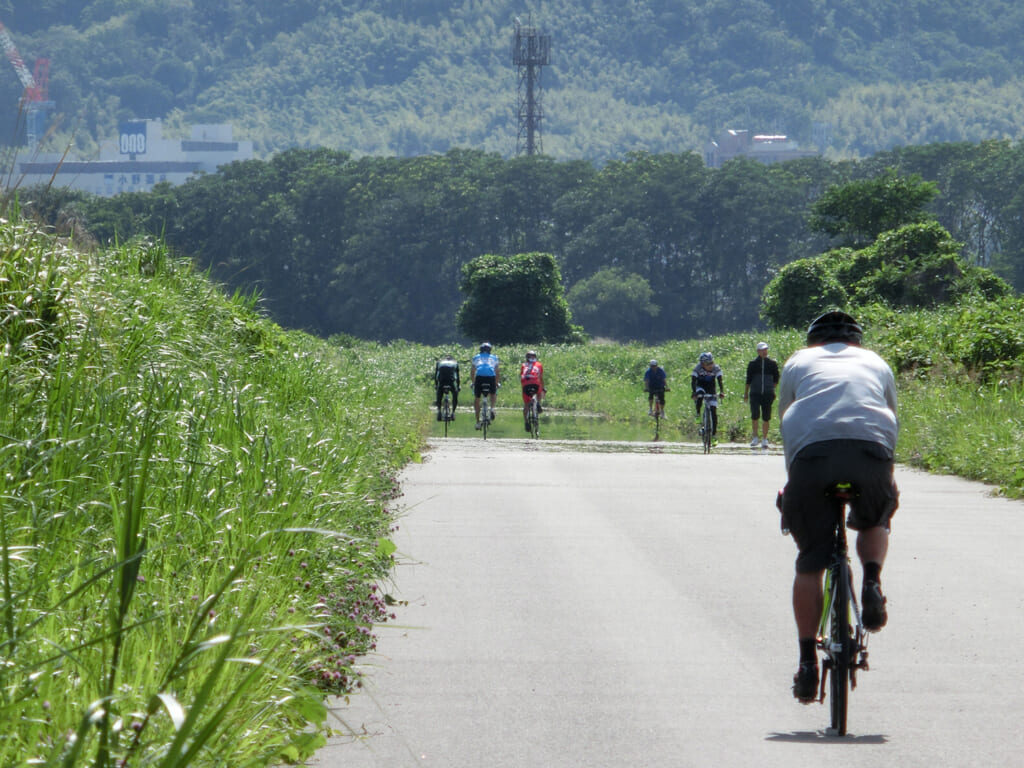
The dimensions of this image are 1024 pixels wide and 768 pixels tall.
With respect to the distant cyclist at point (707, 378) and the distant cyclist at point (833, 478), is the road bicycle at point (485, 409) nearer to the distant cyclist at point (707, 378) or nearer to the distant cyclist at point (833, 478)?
the distant cyclist at point (707, 378)

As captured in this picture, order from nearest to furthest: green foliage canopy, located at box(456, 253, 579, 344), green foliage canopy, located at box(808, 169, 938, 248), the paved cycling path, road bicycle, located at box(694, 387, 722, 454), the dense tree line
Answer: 1. the paved cycling path
2. road bicycle, located at box(694, 387, 722, 454)
3. green foliage canopy, located at box(808, 169, 938, 248)
4. green foliage canopy, located at box(456, 253, 579, 344)
5. the dense tree line

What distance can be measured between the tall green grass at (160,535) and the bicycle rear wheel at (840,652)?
193 cm

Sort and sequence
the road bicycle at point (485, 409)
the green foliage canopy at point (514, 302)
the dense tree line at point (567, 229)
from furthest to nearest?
the dense tree line at point (567, 229), the green foliage canopy at point (514, 302), the road bicycle at point (485, 409)

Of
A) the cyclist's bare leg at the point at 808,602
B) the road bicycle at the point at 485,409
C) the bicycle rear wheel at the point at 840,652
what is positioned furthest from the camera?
the road bicycle at the point at 485,409

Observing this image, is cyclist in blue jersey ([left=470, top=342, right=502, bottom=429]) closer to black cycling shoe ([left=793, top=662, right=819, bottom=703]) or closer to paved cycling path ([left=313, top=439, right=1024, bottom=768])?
paved cycling path ([left=313, top=439, right=1024, bottom=768])

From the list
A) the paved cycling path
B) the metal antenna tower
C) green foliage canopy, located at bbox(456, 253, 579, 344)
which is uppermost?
the metal antenna tower

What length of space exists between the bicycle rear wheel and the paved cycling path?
0.12 metres

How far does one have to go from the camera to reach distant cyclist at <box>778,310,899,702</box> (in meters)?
5.79

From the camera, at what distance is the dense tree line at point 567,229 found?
4353 inches

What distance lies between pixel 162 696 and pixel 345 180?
4516 inches

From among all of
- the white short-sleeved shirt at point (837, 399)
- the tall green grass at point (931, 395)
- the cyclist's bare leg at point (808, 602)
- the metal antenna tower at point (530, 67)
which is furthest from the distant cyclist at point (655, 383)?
the metal antenna tower at point (530, 67)

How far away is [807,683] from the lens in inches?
224

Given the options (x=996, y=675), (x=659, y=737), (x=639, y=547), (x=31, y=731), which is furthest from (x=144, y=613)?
(x=639, y=547)

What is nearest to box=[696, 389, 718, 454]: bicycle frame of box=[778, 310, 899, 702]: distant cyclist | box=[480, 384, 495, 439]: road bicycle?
box=[480, 384, 495, 439]: road bicycle
